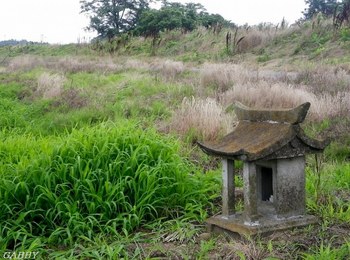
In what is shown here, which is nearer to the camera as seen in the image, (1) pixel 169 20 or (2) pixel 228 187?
(2) pixel 228 187

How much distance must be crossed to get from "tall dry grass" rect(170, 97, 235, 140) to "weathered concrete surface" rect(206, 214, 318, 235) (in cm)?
287

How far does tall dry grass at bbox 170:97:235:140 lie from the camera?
6.48 meters

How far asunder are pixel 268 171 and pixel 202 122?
9.58ft

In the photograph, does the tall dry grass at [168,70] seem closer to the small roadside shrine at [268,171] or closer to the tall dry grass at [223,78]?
the tall dry grass at [223,78]

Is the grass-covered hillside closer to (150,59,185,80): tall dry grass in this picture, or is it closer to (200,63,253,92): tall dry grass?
(200,63,253,92): tall dry grass

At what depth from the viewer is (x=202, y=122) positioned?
21.7ft

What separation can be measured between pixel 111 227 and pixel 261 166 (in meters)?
1.26

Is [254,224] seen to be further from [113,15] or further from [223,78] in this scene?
[113,15]

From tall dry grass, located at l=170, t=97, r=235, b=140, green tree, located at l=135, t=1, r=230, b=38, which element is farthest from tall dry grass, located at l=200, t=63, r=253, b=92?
green tree, located at l=135, t=1, r=230, b=38

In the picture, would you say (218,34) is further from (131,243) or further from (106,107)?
(131,243)

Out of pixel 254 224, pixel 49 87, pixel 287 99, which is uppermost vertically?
pixel 49 87

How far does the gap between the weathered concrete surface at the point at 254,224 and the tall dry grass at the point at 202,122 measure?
2872mm

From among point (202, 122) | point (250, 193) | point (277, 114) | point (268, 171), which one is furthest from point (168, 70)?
point (250, 193)

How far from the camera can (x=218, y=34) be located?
23750 mm
